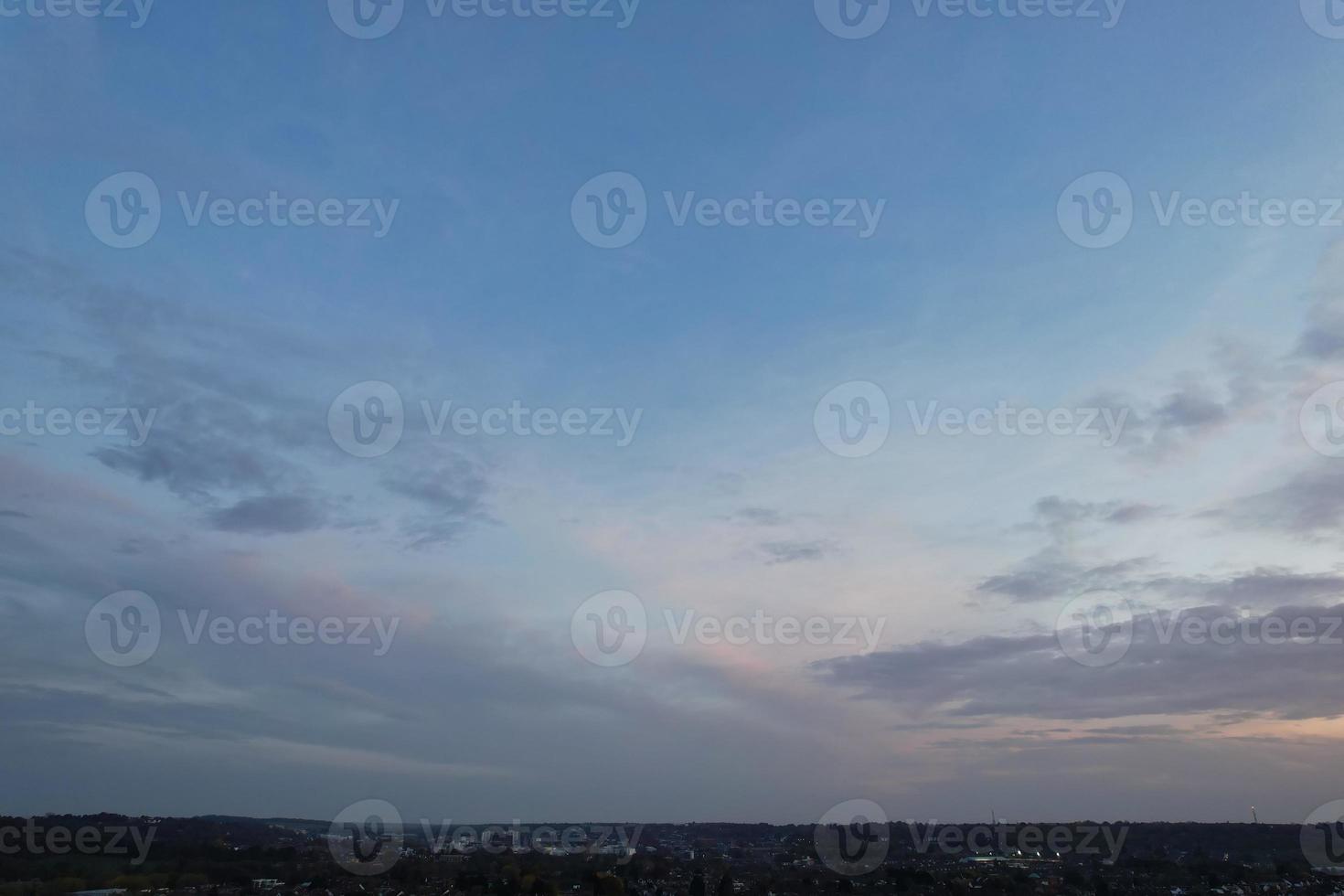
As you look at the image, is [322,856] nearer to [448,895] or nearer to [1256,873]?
[448,895]

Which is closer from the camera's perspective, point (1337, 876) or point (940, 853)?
point (1337, 876)

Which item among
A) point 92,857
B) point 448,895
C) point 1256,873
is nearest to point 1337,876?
point 1256,873

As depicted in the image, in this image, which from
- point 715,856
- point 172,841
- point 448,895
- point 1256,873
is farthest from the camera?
point 715,856

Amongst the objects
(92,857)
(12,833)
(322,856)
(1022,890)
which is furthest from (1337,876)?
(12,833)

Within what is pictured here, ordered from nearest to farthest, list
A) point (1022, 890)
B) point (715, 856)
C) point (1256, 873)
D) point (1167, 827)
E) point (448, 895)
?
point (448, 895), point (1022, 890), point (1256, 873), point (715, 856), point (1167, 827)
